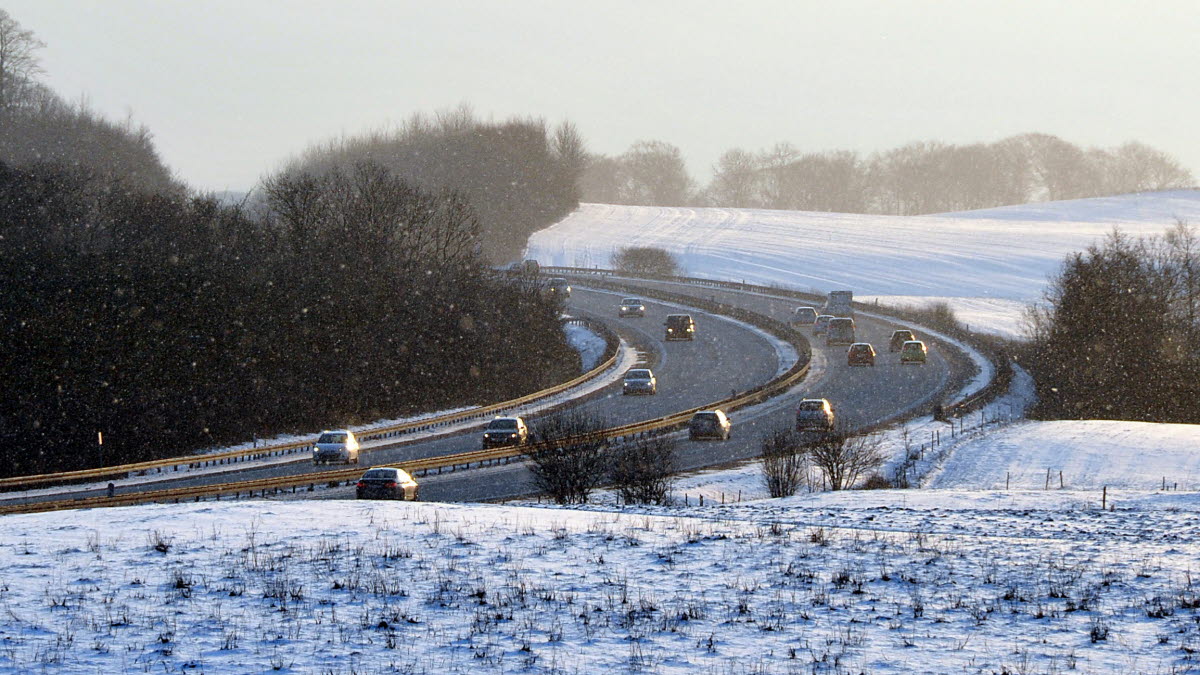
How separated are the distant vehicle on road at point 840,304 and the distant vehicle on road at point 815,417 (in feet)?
112

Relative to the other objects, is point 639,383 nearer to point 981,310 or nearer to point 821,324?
point 821,324

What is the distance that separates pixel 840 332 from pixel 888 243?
61859mm

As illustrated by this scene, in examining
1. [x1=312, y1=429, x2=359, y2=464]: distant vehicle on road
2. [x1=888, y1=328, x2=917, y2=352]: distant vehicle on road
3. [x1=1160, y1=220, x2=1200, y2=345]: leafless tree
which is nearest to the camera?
[x1=312, y1=429, x2=359, y2=464]: distant vehicle on road

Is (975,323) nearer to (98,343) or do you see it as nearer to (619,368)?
(619,368)

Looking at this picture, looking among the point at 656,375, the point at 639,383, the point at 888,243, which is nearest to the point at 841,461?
the point at 639,383

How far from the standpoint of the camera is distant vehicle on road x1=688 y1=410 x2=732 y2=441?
148 ft

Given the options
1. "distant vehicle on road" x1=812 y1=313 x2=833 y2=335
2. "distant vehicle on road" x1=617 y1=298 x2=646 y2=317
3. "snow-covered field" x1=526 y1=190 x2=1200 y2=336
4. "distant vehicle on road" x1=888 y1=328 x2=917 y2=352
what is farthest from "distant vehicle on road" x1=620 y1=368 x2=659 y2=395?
"snow-covered field" x1=526 y1=190 x2=1200 y2=336

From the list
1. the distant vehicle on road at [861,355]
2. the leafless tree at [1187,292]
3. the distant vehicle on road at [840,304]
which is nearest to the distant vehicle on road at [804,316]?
the distant vehicle on road at [840,304]

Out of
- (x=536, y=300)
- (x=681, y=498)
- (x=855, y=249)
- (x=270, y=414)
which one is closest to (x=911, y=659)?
(x=681, y=498)

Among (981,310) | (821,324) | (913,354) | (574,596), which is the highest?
(574,596)

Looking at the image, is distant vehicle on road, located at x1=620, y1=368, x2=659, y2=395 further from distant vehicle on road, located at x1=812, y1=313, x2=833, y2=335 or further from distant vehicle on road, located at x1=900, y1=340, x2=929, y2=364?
distant vehicle on road, located at x1=812, y1=313, x2=833, y2=335

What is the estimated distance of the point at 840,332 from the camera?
2810 inches

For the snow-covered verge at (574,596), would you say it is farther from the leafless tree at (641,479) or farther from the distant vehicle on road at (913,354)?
the distant vehicle on road at (913,354)

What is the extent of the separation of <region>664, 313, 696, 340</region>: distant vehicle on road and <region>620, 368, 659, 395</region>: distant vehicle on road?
1643cm
